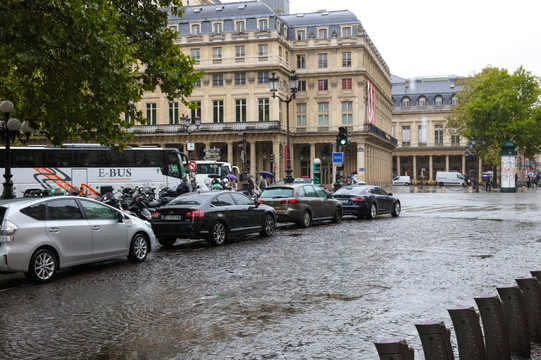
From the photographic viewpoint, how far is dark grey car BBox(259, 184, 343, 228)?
1986 cm

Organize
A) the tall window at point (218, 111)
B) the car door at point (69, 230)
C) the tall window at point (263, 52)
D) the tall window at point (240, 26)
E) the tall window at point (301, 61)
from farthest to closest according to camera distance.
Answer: the tall window at point (301, 61) < the tall window at point (218, 111) < the tall window at point (240, 26) < the tall window at point (263, 52) < the car door at point (69, 230)

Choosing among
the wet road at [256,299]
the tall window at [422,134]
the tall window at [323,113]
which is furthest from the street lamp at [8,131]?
the tall window at [422,134]

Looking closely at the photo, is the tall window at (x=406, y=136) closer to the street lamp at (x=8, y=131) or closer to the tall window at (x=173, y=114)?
the tall window at (x=173, y=114)

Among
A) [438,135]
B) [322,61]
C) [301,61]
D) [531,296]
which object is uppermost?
[301,61]

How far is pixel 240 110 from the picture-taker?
7562cm

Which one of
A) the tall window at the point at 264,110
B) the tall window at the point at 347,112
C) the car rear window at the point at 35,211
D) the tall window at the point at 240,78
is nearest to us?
the car rear window at the point at 35,211

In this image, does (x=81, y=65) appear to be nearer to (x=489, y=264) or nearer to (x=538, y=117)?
(x=489, y=264)

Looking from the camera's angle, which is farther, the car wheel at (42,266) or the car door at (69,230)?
the car door at (69,230)

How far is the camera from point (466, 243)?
14.6m

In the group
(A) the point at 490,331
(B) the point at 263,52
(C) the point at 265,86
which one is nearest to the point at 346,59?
(B) the point at 263,52

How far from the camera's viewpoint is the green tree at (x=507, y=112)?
199 feet

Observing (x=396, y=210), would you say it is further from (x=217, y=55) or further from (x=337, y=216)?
(x=217, y=55)

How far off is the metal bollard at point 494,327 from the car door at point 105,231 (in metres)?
7.91

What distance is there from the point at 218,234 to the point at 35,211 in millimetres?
5818
